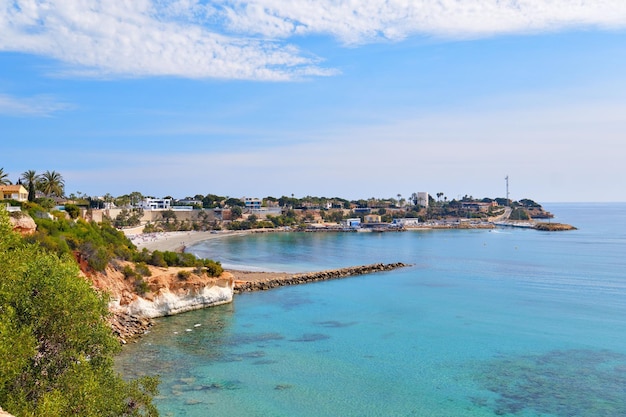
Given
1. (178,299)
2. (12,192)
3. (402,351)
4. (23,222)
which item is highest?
(12,192)

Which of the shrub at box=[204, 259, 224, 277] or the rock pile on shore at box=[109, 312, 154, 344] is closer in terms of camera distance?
the rock pile on shore at box=[109, 312, 154, 344]

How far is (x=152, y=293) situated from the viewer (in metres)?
40.9

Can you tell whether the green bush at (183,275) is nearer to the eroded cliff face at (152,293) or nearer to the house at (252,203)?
the eroded cliff face at (152,293)

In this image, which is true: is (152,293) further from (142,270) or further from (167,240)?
(167,240)

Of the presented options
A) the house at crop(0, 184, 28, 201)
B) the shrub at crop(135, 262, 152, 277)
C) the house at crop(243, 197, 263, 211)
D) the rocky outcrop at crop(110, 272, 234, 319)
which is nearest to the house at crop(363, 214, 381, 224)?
the house at crop(243, 197, 263, 211)

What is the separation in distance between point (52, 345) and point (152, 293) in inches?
1027

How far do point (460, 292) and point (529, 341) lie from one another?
67.1ft

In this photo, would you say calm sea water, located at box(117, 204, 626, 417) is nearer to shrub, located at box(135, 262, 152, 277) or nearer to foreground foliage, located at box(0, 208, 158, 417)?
shrub, located at box(135, 262, 152, 277)

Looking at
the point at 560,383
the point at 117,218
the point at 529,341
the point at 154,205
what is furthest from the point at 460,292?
the point at 154,205

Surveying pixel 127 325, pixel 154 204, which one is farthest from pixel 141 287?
pixel 154 204

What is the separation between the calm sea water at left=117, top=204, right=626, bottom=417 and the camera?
2389 centimetres

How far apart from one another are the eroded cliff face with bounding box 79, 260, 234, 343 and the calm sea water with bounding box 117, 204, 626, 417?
141 centimetres

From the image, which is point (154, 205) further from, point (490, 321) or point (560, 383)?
point (560, 383)

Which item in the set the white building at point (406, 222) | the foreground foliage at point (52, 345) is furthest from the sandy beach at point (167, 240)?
the foreground foliage at point (52, 345)
